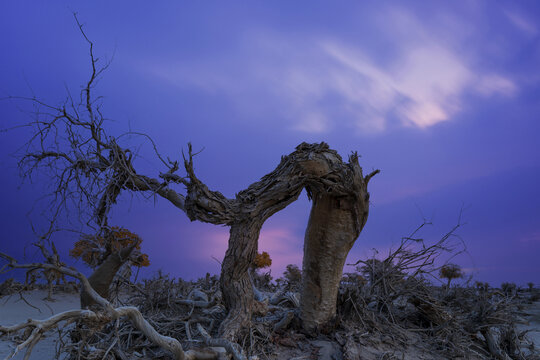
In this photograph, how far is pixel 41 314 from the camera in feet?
34.3

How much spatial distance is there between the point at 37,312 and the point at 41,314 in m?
0.20

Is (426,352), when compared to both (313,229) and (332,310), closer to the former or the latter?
(332,310)

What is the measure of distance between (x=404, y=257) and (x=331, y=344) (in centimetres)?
255

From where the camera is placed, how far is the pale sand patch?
6887 millimetres

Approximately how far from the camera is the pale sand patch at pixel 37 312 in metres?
6.89

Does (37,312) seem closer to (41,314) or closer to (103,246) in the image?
(41,314)

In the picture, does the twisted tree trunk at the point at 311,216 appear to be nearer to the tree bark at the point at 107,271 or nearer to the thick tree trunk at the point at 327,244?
the thick tree trunk at the point at 327,244

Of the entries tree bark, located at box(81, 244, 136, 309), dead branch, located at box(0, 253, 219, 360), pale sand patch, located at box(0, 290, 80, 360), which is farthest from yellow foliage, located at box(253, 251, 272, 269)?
dead branch, located at box(0, 253, 219, 360)

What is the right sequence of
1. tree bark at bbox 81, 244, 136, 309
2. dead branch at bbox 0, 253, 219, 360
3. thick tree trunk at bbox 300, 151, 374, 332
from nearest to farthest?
dead branch at bbox 0, 253, 219, 360, tree bark at bbox 81, 244, 136, 309, thick tree trunk at bbox 300, 151, 374, 332

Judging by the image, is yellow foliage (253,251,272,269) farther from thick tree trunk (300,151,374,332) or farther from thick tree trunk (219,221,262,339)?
thick tree trunk (219,221,262,339)

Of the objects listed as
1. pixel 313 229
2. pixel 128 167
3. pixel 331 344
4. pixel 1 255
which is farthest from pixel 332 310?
pixel 1 255

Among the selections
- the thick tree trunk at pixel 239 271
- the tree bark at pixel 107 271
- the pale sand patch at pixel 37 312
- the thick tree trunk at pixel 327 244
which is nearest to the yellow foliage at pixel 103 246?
the tree bark at pixel 107 271

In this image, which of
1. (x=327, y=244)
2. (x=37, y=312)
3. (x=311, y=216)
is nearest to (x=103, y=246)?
(x=311, y=216)

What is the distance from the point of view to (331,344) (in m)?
6.32
